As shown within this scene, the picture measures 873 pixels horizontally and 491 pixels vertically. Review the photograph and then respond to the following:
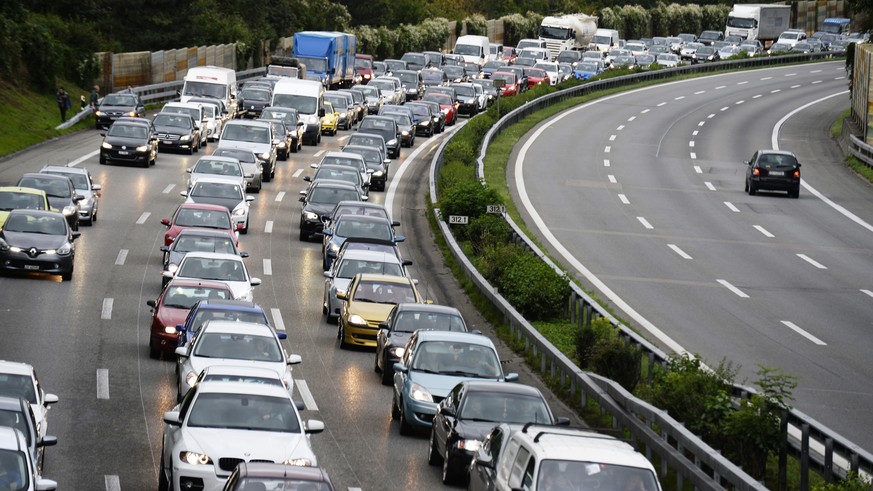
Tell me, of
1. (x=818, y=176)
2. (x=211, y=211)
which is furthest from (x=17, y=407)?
(x=818, y=176)

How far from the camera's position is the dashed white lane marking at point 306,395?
74.1 feet

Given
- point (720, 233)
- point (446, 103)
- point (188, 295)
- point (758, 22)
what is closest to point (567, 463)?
point (188, 295)

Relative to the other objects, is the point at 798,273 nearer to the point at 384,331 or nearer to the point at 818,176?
the point at 384,331

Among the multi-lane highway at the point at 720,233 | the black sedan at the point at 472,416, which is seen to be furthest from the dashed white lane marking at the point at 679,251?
the black sedan at the point at 472,416

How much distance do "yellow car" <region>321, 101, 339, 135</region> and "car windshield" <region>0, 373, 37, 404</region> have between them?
4658cm

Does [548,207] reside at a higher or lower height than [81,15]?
lower

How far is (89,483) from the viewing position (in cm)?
1744

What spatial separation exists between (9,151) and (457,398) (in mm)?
38479

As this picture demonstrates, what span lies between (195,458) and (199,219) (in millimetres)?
19714

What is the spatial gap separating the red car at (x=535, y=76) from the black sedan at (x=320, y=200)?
48.0 meters

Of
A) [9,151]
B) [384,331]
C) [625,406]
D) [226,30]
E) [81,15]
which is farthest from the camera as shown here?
[226,30]

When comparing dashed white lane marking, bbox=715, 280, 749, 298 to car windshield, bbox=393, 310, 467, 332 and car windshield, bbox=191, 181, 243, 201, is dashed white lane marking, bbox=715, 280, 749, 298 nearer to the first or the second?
car windshield, bbox=393, 310, 467, 332

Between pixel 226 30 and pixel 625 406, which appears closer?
pixel 625 406

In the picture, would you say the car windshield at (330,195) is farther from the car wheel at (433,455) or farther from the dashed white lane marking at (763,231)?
the car wheel at (433,455)
